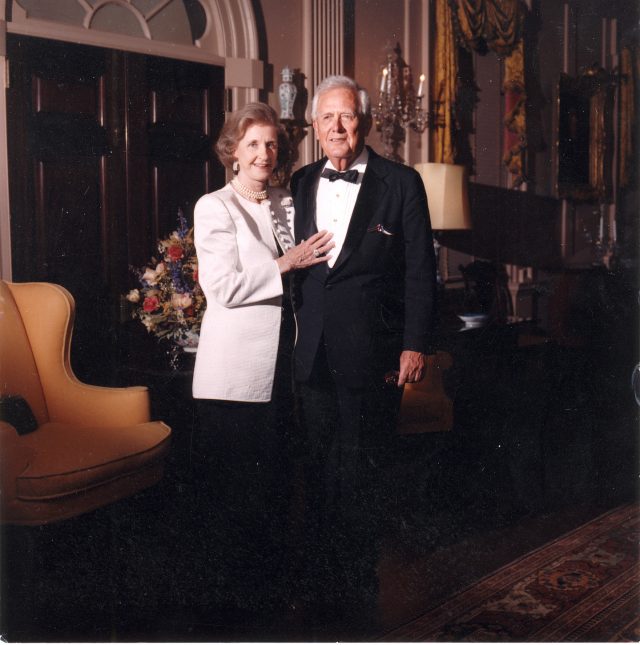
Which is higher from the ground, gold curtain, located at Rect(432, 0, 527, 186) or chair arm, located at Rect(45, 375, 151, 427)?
gold curtain, located at Rect(432, 0, 527, 186)

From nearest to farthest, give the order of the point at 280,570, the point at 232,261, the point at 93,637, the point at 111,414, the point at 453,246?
1. the point at 93,637
2. the point at 232,261
3. the point at 280,570
4. the point at 111,414
5. the point at 453,246

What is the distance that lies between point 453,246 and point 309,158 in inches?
59.9

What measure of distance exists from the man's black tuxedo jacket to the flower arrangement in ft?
2.60

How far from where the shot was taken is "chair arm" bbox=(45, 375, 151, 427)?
2.68 m

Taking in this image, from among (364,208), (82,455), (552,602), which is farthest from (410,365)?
(82,455)

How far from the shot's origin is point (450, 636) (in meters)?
2.15

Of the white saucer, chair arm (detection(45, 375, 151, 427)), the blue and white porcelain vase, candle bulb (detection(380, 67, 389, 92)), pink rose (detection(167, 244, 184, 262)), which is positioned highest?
candle bulb (detection(380, 67, 389, 92))

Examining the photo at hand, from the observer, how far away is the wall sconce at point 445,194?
425 cm

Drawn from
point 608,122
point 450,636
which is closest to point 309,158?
point 450,636

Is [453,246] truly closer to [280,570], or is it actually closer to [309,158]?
[309,158]

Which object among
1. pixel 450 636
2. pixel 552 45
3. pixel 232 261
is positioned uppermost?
pixel 552 45

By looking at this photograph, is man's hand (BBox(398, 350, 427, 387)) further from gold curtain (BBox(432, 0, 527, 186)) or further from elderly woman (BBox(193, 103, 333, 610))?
gold curtain (BBox(432, 0, 527, 186))

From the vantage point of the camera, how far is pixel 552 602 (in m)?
2.34

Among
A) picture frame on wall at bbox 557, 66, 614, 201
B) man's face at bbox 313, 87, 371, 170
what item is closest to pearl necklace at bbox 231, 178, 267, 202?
man's face at bbox 313, 87, 371, 170
